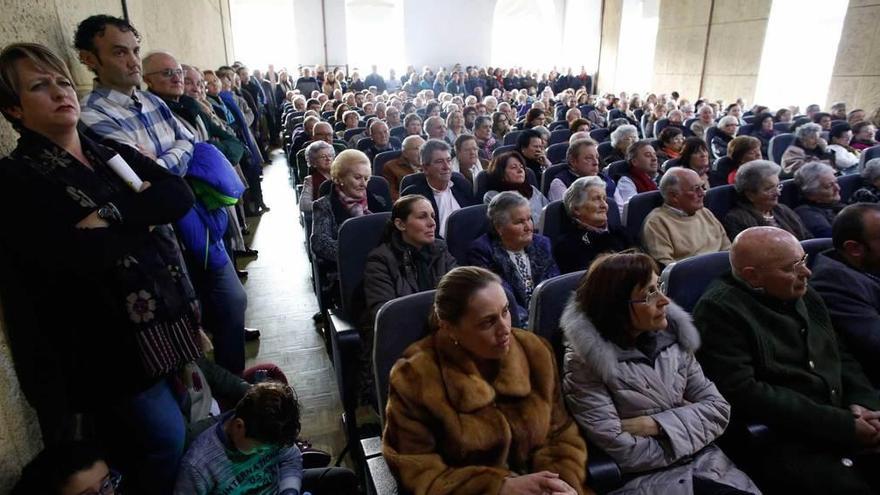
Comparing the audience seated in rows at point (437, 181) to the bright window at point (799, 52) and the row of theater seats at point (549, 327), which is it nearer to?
the row of theater seats at point (549, 327)

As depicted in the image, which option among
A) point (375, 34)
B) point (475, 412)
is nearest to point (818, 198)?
point (475, 412)

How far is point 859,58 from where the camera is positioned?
859 centimetres

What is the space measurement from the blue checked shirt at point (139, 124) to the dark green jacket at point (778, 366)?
2.01 meters

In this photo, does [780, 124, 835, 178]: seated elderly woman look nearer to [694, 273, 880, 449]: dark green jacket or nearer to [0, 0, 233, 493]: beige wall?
[694, 273, 880, 449]: dark green jacket

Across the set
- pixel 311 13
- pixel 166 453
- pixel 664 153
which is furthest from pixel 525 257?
pixel 311 13

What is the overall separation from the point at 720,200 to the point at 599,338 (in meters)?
2.22

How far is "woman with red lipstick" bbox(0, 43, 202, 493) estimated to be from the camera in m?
1.26

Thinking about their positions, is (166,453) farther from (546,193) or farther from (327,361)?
(546,193)

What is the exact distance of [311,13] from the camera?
1762 cm

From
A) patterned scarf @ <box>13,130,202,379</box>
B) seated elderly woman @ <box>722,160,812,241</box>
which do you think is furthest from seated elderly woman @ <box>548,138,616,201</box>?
patterned scarf @ <box>13,130,202,379</box>

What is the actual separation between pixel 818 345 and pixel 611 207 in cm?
146

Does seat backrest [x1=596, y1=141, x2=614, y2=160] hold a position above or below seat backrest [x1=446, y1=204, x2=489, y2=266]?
above

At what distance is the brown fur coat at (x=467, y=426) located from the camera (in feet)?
4.32

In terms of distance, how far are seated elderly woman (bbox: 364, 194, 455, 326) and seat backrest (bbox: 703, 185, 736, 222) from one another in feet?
6.37
